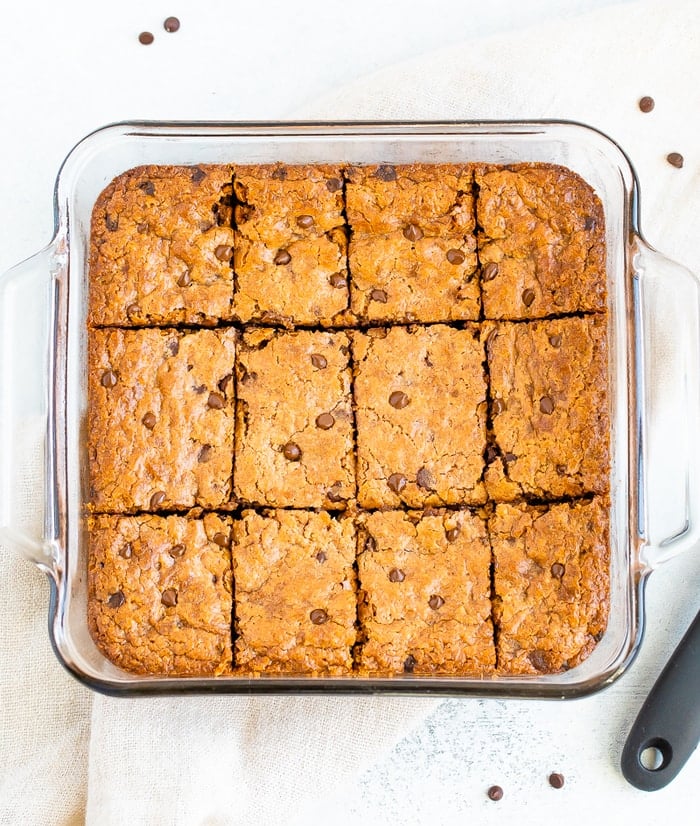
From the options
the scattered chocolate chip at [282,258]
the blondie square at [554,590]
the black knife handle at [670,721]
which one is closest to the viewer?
the blondie square at [554,590]

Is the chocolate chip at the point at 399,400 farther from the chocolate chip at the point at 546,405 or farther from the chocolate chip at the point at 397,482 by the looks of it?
the chocolate chip at the point at 546,405

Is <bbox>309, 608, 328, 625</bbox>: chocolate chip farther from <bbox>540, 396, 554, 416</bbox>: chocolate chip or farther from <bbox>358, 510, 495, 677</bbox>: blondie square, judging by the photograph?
<bbox>540, 396, 554, 416</bbox>: chocolate chip

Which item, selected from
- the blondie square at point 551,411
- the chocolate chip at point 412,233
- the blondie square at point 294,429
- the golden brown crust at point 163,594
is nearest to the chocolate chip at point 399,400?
the blondie square at point 294,429

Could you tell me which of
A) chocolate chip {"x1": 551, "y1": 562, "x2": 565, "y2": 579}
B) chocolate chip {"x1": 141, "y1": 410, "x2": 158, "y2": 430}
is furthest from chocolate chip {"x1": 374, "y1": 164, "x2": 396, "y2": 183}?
chocolate chip {"x1": 551, "y1": 562, "x2": 565, "y2": 579}

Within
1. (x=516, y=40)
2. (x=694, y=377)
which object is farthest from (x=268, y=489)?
(x=516, y=40)

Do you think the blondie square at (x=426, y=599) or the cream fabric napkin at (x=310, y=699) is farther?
the cream fabric napkin at (x=310, y=699)

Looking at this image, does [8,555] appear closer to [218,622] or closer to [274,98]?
[218,622]
